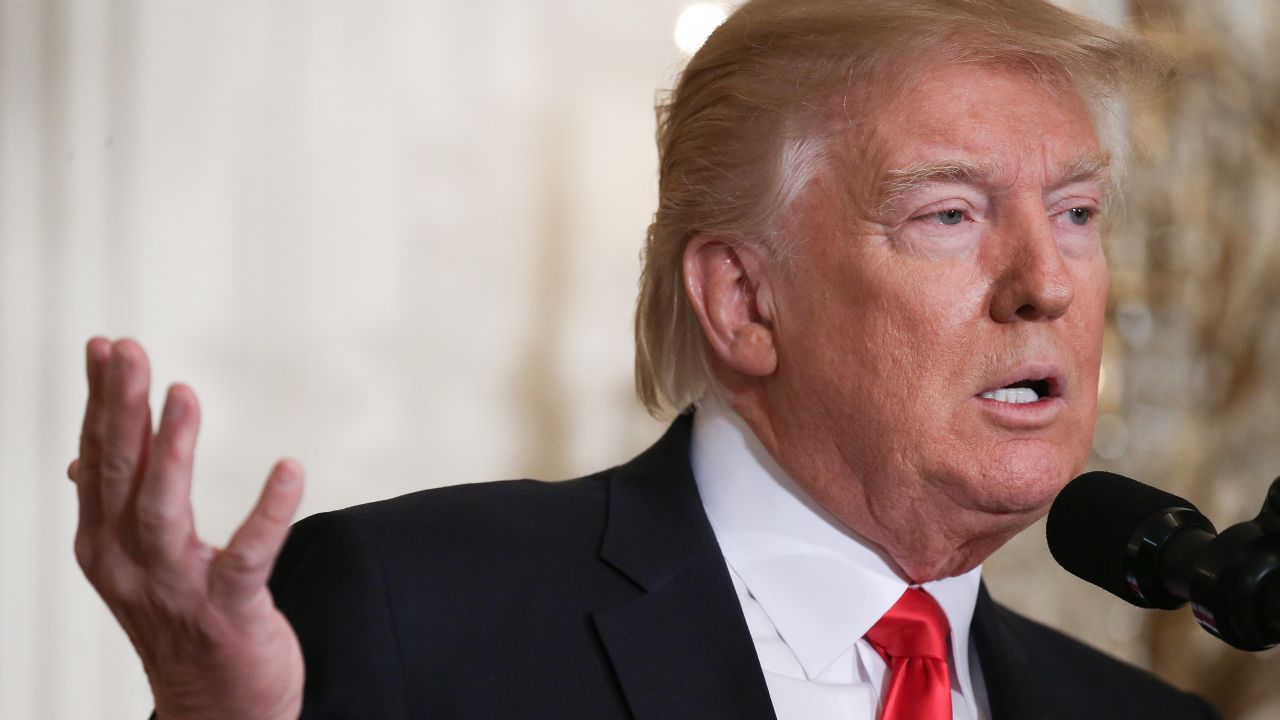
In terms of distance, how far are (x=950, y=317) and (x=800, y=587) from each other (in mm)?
432

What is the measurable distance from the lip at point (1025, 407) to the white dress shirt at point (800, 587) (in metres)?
0.28

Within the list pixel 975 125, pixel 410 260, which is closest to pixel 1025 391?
pixel 975 125

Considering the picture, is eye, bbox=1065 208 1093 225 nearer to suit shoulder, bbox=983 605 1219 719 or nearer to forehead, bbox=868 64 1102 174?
forehead, bbox=868 64 1102 174

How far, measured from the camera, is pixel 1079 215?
6.21ft

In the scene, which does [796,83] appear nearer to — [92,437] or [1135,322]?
[92,437]

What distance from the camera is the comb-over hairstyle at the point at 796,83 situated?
6.04ft

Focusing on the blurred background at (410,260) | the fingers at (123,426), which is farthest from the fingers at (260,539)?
the blurred background at (410,260)

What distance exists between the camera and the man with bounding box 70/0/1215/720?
1634mm

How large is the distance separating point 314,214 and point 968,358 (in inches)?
59.7

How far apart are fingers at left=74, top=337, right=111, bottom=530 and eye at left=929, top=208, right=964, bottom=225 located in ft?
3.68

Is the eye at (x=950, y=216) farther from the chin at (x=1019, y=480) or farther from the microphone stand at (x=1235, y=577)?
the microphone stand at (x=1235, y=577)

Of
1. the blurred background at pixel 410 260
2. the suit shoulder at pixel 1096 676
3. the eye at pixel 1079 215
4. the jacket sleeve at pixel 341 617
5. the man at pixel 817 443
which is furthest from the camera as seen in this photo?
the blurred background at pixel 410 260

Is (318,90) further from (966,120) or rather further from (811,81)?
(966,120)

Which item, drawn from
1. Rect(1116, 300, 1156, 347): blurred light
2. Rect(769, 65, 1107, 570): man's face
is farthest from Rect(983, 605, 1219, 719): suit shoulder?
Rect(1116, 300, 1156, 347): blurred light
